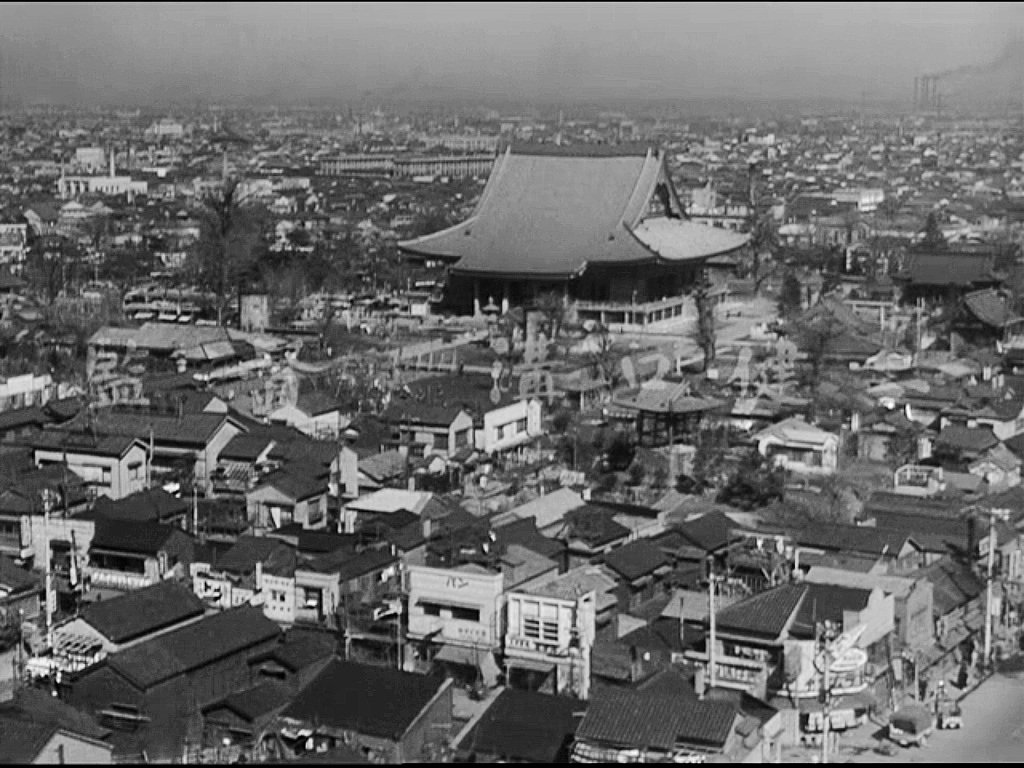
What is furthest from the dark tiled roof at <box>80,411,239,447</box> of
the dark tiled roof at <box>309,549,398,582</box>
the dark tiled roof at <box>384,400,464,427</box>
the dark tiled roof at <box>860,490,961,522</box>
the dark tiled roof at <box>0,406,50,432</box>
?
the dark tiled roof at <box>860,490,961,522</box>

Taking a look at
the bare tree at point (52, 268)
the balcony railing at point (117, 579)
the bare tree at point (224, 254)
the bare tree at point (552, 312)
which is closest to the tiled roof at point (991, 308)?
the bare tree at point (552, 312)

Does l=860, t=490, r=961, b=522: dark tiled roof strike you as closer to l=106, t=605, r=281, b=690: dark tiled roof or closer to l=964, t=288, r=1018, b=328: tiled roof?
l=106, t=605, r=281, b=690: dark tiled roof

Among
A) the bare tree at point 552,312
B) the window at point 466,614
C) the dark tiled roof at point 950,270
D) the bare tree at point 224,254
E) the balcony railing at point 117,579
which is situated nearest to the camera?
the window at point 466,614

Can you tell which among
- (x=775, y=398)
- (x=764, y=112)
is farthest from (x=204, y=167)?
(x=775, y=398)

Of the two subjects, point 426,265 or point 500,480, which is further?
point 426,265

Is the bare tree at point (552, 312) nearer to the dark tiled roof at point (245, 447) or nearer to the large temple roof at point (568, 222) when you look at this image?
the large temple roof at point (568, 222)

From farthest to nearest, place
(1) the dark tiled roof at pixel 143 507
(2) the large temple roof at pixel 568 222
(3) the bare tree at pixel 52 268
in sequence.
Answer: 1. (3) the bare tree at pixel 52 268
2. (2) the large temple roof at pixel 568 222
3. (1) the dark tiled roof at pixel 143 507

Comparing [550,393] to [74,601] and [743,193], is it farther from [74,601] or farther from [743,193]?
[743,193]

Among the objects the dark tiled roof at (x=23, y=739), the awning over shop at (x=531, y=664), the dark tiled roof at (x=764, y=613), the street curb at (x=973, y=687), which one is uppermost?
the dark tiled roof at (x=764, y=613)
